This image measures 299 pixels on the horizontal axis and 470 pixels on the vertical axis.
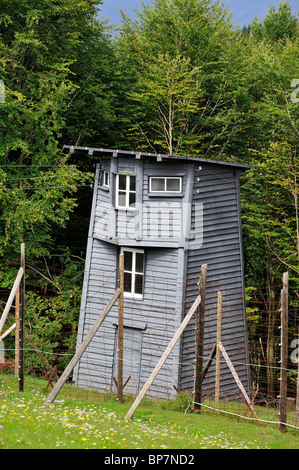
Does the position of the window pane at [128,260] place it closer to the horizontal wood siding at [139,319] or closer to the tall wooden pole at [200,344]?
the horizontal wood siding at [139,319]

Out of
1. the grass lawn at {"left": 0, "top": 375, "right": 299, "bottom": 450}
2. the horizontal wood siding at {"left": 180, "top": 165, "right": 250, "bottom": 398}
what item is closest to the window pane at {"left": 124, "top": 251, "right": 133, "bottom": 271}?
the horizontal wood siding at {"left": 180, "top": 165, "right": 250, "bottom": 398}

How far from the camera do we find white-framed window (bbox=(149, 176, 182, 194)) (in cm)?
2264

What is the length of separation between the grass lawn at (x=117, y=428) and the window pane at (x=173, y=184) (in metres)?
9.99

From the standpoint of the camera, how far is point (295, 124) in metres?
29.7

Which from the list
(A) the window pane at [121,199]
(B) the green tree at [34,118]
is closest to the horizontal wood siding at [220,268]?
(A) the window pane at [121,199]

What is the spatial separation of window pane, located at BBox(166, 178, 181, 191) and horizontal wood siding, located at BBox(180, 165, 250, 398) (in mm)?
722

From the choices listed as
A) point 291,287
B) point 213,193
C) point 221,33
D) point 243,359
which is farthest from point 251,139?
point 243,359

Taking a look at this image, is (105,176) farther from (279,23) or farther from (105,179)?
(279,23)

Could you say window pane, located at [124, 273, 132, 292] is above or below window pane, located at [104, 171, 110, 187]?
below

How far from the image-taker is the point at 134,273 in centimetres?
2341

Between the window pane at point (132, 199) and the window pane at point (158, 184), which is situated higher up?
the window pane at point (158, 184)

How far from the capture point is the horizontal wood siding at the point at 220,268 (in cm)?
2230

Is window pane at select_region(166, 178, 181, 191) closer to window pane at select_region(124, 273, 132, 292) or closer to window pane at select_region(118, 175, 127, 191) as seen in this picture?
window pane at select_region(118, 175, 127, 191)

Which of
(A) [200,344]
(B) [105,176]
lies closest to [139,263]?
(B) [105,176]
